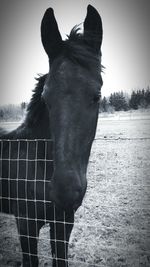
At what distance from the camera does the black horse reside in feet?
5.57

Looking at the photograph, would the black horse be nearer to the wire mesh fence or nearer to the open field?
the wire mesh fence

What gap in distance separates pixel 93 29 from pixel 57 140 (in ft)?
4.22

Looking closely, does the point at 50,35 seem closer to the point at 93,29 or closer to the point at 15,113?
the point at 93,29

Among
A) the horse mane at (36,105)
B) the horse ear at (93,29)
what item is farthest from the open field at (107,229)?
the horse ear at (93,29)

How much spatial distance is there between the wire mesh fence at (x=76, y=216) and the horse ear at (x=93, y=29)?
1.01 m

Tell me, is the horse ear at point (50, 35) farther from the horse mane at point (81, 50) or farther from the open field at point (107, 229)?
the open field at point (107, 229)

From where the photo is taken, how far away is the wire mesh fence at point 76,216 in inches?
97.4

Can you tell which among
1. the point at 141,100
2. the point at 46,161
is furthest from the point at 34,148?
the point at 141,100

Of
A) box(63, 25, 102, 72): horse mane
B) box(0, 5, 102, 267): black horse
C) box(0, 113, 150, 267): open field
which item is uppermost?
box(63, 25, 102, 72): horse mane

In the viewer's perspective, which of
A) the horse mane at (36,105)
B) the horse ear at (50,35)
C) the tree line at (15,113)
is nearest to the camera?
the horse ear at (50,35)

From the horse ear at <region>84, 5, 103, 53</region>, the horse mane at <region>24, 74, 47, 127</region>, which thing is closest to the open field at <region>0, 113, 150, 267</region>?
the horse mane at <region>24, 74, 47, 127</region>

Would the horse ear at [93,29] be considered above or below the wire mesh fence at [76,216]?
above

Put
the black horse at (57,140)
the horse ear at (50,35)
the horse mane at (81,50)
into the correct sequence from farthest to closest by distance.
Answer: the horse ear at (50,35)
the horse mane at (81,50)
the black horse at (57,140)

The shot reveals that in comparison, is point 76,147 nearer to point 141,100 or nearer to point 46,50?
point 46,50
